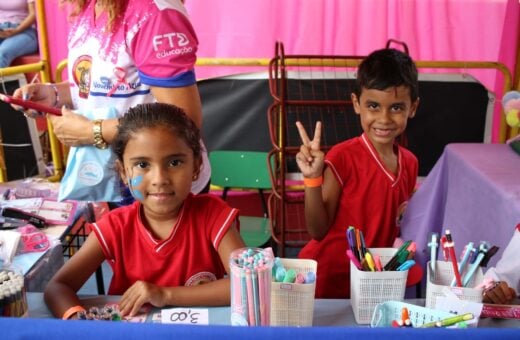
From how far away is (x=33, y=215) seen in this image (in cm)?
155

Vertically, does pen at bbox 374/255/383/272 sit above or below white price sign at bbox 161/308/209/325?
above

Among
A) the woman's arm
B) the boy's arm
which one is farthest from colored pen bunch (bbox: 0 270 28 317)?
the woman's arm

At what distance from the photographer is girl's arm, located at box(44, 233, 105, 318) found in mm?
1083

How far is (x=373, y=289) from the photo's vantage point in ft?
3.36

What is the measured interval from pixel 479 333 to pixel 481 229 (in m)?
0.92

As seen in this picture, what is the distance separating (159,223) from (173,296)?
0.24m

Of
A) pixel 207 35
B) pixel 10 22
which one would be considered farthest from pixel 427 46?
pixel 10 22

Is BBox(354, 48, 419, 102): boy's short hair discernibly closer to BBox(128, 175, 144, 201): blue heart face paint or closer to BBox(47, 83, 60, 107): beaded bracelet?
BBox(128, 175, 144, 201): blue heart face paint

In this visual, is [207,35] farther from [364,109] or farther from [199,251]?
[199,251]

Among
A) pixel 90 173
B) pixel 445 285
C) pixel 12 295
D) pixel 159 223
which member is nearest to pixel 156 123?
pixel 159 223

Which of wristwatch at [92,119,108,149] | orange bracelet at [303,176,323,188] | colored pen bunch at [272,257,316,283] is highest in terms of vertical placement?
wristwatch at [92,119,108,149]

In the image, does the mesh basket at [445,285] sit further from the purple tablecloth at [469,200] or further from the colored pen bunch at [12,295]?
the colored pen bunch at [12,295]

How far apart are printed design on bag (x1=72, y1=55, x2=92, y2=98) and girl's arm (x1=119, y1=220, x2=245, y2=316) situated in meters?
0.61

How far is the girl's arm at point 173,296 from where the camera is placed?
1063 mm
